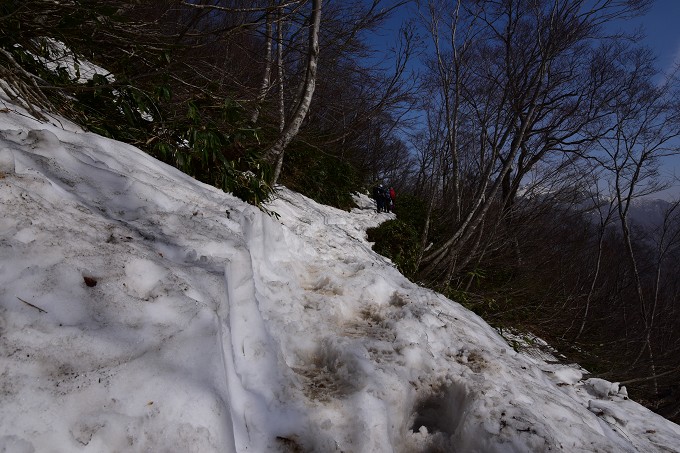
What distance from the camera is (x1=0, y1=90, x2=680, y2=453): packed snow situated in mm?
921

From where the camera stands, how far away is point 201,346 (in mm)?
1139

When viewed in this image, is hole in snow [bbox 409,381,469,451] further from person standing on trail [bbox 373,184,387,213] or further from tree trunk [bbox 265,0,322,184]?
person standing on trail [bbox 373,184,387,213]

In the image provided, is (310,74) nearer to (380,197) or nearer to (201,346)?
(201,346)

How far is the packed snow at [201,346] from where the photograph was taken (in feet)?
3.02

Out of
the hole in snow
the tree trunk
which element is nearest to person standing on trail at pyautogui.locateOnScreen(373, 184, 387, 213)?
the tree trunk

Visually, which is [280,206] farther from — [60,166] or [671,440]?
[671,440]

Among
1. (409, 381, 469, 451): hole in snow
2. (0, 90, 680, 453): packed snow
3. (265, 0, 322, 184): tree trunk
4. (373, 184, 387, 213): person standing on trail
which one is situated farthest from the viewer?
(373, 184, 387, 213): person standing on trail

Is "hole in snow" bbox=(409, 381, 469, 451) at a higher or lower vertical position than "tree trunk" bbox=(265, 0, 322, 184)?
lower

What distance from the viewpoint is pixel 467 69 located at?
250 inches

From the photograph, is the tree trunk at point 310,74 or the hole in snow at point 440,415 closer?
the hole in snow at point 440,415

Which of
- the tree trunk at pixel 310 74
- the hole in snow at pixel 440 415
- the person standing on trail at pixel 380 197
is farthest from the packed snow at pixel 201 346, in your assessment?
the person standing on trail at pixel 380 197

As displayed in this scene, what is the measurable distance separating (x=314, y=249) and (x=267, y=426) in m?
1.98

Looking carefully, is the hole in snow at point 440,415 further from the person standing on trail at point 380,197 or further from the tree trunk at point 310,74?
the person standing on trail at point 380,197

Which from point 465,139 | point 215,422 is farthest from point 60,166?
point 465,139
